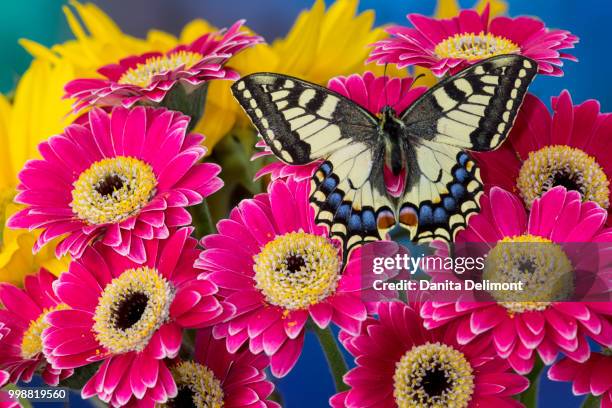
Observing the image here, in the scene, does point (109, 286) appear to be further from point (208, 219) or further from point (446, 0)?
point (446, 0)

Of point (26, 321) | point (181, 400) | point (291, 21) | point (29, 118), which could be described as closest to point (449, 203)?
point (181, 400)

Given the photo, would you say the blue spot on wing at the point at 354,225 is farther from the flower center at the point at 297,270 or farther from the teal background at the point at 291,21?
the teal background at the point at 291,21

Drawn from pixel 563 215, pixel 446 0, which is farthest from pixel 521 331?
pixel 446 0

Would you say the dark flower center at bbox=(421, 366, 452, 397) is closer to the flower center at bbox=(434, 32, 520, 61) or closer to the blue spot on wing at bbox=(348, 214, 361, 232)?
the blue spot on wing at bbox=(348, 214, 361, 232)

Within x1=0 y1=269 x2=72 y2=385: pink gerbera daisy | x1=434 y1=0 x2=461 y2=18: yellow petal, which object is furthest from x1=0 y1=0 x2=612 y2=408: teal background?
x1=0 y1=269 x2=72 y2=385: pink gerbera daisy

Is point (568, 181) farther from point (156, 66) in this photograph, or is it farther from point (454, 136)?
point (156, 66)
